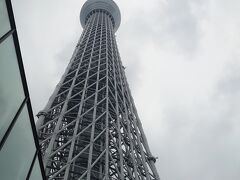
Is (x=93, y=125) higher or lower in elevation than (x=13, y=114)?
higher

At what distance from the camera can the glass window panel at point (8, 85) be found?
1013cm

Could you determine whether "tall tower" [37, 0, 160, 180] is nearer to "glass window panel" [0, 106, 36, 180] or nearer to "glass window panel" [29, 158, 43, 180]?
"glass window panel" [29, 158, 43, 180]

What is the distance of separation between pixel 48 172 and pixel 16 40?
61.8 feet

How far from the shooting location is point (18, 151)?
1100 cm

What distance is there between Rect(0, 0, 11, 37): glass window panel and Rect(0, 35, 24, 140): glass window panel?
11.7 inches

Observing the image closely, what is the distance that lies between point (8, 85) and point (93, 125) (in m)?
21.9

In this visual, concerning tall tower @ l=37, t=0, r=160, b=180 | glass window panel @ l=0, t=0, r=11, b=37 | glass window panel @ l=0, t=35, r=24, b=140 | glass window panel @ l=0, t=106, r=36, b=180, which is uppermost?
tall tower @ l=37, t=0, r=160, b=180

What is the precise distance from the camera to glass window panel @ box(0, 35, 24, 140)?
33.2 ft

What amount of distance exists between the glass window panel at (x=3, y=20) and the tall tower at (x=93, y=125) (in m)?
15.3

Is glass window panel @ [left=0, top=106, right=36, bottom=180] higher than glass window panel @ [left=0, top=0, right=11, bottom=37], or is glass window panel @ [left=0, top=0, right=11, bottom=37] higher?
glass window panel @ [left=0, top=0, right=11, bottom=37]

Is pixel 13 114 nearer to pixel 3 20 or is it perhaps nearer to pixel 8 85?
pixel 8 85

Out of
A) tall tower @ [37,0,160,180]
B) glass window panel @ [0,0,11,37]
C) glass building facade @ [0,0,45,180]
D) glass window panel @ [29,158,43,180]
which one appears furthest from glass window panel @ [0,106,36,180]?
tall tower @ [37,0,160,180]

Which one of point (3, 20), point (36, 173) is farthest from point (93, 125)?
point (3, 20)

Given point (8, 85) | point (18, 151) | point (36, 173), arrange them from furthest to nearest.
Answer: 1. point (36, 173)
2. point (18, 151)
3. point (8, 85)
